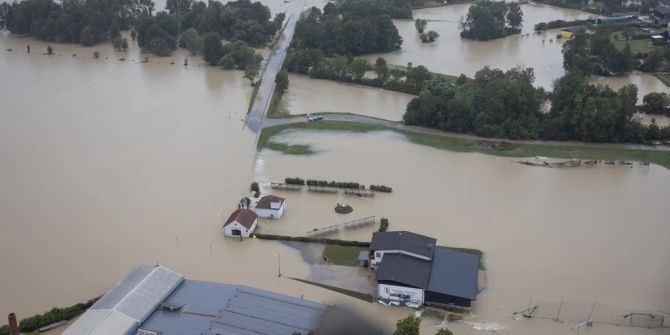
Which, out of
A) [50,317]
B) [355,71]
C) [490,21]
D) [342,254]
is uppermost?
[490,21]

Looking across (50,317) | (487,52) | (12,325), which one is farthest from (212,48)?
(12,325)

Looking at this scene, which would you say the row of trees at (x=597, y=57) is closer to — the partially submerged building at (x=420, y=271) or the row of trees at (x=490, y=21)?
the row of trees at (x=490, y=21)

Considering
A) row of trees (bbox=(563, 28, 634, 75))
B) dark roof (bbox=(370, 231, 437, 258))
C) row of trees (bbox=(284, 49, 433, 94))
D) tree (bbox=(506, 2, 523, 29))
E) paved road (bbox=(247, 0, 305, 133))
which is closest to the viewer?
dark roof (bbox=(370, 231, 437, 258))

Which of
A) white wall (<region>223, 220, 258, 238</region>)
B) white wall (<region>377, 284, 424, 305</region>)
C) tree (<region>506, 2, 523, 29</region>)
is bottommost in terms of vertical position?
white wall (<region>377, 284, 424, 305</region>)

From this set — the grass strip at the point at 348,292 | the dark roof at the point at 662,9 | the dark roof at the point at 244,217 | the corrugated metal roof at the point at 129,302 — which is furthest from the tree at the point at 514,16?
the corrugated metal roof at the point at 129,302

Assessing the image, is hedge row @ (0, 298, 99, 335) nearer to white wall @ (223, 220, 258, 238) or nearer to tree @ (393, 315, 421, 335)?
white wall @ (223, 220, 258, 238)

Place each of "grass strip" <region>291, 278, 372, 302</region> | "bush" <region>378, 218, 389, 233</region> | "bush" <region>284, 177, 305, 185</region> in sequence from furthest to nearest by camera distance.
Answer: "bush" <region>284, 177, 305, 185</region> < "bush" <region>378, 218, 389, 233</region> < "grass strip" <region>291, 278, 372, 302</region>

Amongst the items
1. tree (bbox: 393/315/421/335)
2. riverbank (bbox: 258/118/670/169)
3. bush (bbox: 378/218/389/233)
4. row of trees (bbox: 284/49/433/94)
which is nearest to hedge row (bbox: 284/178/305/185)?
riverbank (bbox: 258/118/670/169)

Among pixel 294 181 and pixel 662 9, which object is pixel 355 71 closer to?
pixel 294 181
